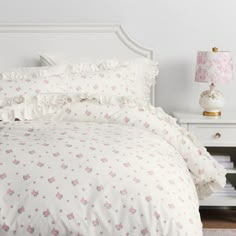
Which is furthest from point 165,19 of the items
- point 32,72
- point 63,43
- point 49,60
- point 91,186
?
point 91,186

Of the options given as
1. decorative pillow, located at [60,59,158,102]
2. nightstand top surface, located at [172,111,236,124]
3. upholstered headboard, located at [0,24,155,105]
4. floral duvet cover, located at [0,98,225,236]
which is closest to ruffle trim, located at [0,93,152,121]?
decorative pillow, located at [60,59,158,102]

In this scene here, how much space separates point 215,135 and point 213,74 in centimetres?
33

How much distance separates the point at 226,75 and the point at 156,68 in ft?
1.37

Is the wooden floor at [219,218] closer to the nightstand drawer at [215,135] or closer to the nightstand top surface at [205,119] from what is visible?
the nightstand drawer at [215,135]

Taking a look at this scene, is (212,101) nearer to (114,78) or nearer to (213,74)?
(213,74)

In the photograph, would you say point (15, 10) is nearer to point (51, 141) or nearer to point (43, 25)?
point (43, 25)

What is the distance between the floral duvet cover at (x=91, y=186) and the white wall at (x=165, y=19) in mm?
1456

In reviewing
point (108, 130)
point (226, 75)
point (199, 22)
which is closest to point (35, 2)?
point (199, 22)

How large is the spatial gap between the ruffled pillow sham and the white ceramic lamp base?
12.2 inches

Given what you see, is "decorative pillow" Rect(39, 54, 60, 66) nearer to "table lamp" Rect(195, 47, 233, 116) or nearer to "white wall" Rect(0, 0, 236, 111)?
"white wall" Rect(0, 0, 236, 111)

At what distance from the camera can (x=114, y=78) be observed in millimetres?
3143

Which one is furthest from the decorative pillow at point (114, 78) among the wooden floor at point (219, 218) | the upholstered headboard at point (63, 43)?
the wooden floor at point (219, 218)

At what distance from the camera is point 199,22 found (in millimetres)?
3578

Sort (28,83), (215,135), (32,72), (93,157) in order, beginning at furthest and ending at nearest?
(215,135) → (32,72) → (28,83) → (93,157)
